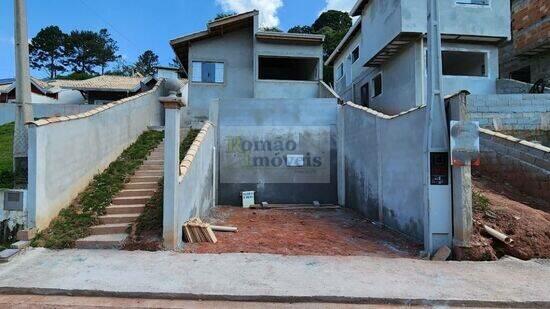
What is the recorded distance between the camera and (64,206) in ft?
27.7

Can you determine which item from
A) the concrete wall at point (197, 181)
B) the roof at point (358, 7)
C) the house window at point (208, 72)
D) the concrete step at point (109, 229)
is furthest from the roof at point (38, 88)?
the concrete step at point (109, 229)

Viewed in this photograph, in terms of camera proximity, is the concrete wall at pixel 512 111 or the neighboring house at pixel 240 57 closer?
the concrete wall at pixel 512 111

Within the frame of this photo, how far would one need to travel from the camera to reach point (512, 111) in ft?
44.5

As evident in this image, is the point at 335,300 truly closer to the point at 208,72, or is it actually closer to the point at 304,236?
the point at 304,236

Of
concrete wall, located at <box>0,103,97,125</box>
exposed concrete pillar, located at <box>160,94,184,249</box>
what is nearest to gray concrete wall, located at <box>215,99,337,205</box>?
exposed concrete pillar, located at <box>160,94,184,249</box>

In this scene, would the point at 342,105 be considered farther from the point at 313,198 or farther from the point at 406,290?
the point at 406,290

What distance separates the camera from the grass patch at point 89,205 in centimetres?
733

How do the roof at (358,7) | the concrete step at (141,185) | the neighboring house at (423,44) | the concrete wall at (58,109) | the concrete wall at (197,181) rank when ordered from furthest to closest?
the roof at (358,7), the concrete wall at (58,109), the neighboring house at (423,44), the concrete step at (141,185), the concrete wall at (197,181)

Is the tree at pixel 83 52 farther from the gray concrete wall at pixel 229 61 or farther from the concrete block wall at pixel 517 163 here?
the concrete block wall at pixel 517 163

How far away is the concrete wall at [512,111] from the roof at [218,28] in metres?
10.5

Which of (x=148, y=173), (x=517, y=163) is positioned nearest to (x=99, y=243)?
(x=148, y=173)

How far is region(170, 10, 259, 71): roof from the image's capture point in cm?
1845

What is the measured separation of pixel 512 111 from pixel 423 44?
465 cm

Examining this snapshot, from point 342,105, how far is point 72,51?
5516 centimetres
